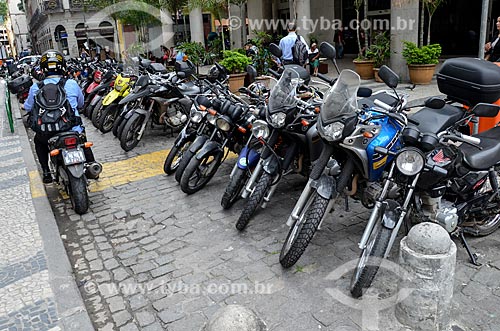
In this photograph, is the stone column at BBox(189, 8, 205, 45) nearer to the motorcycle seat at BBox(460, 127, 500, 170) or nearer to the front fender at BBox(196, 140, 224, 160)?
the front fender at BBox(196, 140, 224, 160)

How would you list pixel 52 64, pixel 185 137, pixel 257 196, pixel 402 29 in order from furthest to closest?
pixel 402 29
pixel 185 137
pixel 52 64
pixel 257 196

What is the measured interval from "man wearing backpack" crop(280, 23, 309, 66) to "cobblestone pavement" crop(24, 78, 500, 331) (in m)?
4.99

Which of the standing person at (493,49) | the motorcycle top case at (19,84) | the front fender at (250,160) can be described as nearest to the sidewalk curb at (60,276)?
the front fender at (250,160)

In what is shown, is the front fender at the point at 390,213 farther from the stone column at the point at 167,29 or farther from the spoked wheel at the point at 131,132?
the stone column at the point at 167,29

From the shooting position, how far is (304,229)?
3512 millimetres

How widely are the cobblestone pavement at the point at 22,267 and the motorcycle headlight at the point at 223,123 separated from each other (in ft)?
7.51

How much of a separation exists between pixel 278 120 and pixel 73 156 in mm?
2421

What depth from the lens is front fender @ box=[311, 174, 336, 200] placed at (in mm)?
3562

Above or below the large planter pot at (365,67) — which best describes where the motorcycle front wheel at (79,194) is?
below

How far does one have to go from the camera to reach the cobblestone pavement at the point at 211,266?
3.31m

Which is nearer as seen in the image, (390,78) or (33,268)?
(390,78)

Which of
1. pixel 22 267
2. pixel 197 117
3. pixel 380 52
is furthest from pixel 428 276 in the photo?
pixel 380 52

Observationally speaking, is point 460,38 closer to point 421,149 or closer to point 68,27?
point 421,149

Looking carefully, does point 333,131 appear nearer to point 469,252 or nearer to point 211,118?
point 469,252
